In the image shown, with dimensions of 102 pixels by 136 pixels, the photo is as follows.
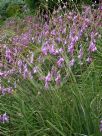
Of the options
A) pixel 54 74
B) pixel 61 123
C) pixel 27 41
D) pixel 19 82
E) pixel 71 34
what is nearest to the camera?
pixel 61 123

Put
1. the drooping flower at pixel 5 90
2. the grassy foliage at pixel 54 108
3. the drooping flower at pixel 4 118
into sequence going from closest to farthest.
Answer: the grassy foliage at pixel 54 108 → the drooping flower at pixel 4 118 → the drooping flower at pixel 5 90

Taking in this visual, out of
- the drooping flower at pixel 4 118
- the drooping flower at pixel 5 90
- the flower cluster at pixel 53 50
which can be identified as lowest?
the drooping flower at pixel 4 118

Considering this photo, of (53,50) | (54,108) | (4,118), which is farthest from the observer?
(53,50)

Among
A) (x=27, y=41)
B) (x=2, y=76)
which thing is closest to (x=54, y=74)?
(x=2, y=76)

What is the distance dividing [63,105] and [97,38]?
4.71ft

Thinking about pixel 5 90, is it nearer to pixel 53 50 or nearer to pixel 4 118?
pixel 4 118

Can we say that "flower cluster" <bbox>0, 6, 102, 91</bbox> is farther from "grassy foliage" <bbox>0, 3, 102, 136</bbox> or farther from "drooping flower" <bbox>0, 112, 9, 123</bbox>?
"drooping flower" <bbox>0, 112, 9, 123</bbox>

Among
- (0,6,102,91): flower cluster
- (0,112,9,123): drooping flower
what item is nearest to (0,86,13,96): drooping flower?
(0,6,102,91): flower cluster

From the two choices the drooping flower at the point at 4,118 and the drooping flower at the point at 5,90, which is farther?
the drooping flower at the point at 5,90

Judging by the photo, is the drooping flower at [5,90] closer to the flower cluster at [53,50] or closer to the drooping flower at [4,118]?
the flower cluster at [53,50]

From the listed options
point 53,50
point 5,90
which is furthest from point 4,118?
point 53,50

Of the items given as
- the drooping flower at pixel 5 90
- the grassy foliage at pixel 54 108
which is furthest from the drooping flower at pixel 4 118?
the drooping flower at pixel 5 90

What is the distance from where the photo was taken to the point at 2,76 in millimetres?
3537

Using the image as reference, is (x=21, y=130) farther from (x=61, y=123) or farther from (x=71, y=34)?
(x=71, y=34)
